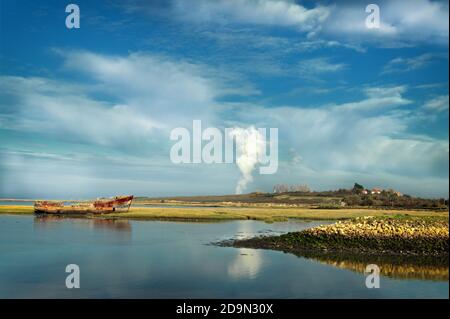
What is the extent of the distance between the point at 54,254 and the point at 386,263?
25214 mm

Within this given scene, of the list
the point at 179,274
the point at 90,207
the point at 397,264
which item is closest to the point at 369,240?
the point at 397,264

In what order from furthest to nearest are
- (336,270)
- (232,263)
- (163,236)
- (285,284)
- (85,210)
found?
(85,210), (163,236), (232,263), (336,270), (285,284)

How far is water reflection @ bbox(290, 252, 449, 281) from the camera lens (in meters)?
25.7

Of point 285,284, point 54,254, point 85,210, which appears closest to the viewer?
point 285,284

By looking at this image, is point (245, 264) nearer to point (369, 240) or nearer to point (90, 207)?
point (369, 240)

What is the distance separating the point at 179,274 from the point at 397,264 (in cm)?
1533

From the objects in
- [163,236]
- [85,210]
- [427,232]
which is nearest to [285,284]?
[427,232]

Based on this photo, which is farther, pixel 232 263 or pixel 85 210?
pixel 85 210

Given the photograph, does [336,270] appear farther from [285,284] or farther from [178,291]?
[178,291]

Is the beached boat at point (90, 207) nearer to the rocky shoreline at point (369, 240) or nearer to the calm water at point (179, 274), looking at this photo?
the calm water at point (179, 274)

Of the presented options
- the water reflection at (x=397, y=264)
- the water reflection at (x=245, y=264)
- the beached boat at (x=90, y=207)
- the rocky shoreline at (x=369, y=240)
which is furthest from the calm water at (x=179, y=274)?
the beached boat at (x=90, y=207)

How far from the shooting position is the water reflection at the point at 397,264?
25.7 m

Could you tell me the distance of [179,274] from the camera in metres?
25.2
